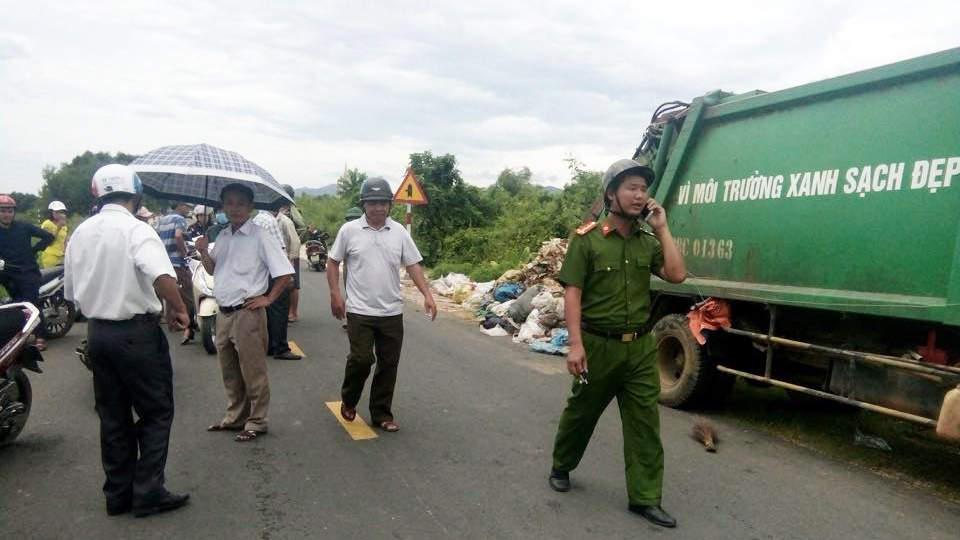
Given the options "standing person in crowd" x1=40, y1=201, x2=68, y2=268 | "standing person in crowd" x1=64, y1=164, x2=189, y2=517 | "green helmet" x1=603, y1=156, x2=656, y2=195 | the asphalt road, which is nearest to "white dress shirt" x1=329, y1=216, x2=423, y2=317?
the asphalt road

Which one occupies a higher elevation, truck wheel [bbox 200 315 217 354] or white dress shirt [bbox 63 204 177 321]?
white dress shirt [bbox 63 204 177 321]

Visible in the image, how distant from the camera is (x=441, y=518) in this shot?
11.9 ft

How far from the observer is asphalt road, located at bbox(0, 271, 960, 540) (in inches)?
139

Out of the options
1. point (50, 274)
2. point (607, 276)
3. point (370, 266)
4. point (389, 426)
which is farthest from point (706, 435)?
point (50, 274)

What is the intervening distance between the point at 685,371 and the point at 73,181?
6349 cm

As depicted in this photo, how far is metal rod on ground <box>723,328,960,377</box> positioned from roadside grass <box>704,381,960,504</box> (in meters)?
0.79

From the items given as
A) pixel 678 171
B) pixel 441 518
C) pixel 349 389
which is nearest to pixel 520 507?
pixel 441 518

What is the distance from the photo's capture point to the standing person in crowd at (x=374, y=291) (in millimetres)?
4992

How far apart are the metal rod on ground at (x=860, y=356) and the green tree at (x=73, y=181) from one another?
183 feet

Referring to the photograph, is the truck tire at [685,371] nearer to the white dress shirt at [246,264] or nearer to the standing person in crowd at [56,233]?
the white dress shirt at [246,264]

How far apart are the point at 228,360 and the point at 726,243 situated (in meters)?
4.04

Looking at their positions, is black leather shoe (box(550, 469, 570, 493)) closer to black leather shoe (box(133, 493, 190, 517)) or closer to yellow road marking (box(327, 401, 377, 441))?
yellow road marking (box(327, 401, 377, 441))

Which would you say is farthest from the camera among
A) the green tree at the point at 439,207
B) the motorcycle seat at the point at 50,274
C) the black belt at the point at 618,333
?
the green tree at the point at 439,207

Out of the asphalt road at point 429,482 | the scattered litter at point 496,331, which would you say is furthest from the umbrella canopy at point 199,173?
the scattered litter at point 496,331
